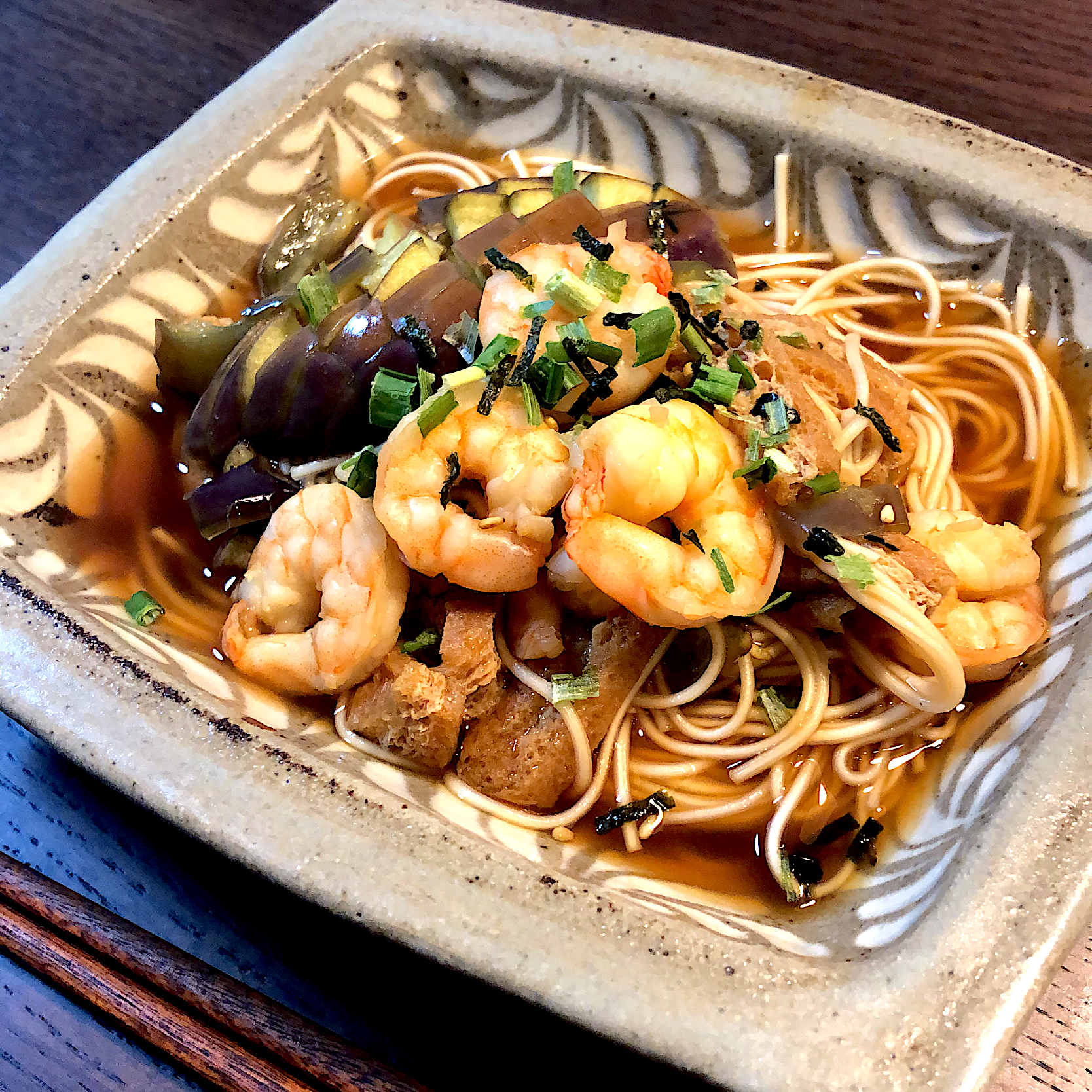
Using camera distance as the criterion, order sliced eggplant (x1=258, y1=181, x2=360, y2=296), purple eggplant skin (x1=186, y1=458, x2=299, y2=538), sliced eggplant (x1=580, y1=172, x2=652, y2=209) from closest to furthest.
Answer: purple eggplant skin (x1=186, y1=458, x2=299, y2=538) → sliced eggplant (x1=580, y1=172, x2=652, y2=209) → sliced eggplant (x1=258, y1=181, x2=360, y2=296)

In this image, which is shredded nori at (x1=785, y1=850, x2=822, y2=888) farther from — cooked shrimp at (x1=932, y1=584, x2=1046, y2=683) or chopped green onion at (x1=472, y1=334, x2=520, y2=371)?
chopped green onion at (x1=472, y1=334, x2=520, y2=371)

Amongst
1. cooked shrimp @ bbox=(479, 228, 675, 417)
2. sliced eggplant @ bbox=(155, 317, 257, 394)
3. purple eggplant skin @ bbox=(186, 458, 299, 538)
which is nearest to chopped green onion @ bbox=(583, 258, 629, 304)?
cooked shrimp @ bbox=(479, 228, 675, 417)

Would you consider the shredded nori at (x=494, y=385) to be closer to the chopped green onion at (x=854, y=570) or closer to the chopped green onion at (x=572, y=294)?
the chopped green onion at (x=572, y=294)

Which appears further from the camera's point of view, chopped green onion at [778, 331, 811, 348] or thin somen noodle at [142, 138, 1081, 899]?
chopped green onion at [778, 331, 811, 348]

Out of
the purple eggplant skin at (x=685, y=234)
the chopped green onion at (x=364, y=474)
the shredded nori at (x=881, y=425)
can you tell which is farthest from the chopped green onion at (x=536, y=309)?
the shredded nori at (x=881, y=425)

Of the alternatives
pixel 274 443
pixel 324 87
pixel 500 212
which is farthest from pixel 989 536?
pixel 324 87

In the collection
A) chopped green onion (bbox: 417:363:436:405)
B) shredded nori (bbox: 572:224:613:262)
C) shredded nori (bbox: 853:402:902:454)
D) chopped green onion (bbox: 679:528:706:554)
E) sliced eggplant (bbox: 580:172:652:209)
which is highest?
sliced eggplant (bbox: 580:172:652:209)

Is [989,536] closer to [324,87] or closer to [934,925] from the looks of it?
[934,925]

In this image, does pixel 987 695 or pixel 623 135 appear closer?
pixel 987 695
